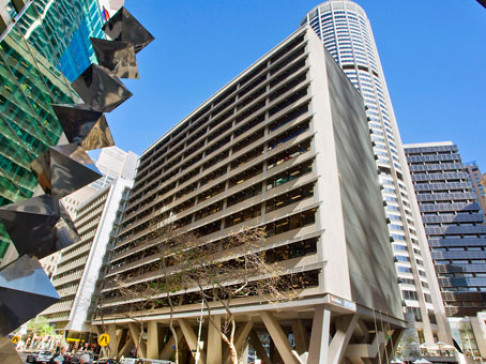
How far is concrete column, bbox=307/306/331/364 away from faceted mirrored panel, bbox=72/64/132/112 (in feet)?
62.8

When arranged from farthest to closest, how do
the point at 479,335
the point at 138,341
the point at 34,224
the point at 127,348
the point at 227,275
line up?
the point at 479,335 → the point at 127,348 → the point at 138,341 → the point at 227,275 → the point at 34,224

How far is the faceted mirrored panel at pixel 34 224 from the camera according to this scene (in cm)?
493

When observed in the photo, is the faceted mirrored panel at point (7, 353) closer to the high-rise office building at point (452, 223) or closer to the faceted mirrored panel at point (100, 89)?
the faceted mirrored panel at point (100, 89)

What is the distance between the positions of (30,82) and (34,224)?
3628 millimetres

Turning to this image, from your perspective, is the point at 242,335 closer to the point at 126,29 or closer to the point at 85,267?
the point at 126,29

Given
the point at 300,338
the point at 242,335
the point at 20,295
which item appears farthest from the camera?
the point at 242,335

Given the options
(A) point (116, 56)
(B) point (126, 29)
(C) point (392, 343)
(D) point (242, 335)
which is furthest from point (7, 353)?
(C) point (392, 343)

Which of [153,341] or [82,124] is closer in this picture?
[82,124]

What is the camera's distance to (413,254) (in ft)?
239

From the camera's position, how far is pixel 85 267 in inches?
2249

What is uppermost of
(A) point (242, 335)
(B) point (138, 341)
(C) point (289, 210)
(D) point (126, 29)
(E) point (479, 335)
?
(C) point (289, 210)

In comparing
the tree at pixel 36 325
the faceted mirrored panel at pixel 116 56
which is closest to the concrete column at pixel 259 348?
the faceted mirrored panel at pixel 116 56

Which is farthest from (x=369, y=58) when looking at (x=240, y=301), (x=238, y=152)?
(x=240, y=301)

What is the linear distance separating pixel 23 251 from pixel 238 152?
2998cm
